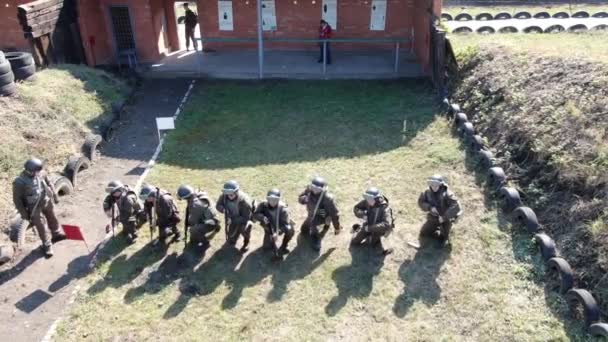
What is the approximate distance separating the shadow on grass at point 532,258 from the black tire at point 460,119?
2024 mm

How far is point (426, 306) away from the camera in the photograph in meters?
7.80

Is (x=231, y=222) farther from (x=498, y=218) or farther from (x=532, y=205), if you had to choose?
(x=532, y=205)

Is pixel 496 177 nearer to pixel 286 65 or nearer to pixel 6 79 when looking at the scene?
pixel 286 65

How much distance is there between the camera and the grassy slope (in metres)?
11.2

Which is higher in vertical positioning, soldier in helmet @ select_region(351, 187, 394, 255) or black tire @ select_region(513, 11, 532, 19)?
black tire @ select_region(513, 11, 532, 19)

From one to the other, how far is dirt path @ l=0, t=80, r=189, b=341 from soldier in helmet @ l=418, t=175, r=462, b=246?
6.37 metres

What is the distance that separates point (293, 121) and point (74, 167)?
609 cm

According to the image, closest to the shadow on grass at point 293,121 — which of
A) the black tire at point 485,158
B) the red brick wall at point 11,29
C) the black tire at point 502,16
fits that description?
the black tire at point 485,158

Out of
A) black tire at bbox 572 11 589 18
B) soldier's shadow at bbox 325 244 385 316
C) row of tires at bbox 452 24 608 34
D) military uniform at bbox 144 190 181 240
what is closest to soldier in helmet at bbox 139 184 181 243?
military uniform at bbox 144 190 181 240

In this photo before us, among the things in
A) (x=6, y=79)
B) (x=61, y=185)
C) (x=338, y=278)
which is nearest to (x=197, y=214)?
(x=338, y=278)

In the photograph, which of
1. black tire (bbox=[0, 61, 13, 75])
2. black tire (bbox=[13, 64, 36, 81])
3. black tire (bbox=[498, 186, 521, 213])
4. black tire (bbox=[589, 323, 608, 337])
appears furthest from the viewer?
black tire (bbox=[13, 64, 36, 81])

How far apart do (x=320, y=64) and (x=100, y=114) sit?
8082 mm

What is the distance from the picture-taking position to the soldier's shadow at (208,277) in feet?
26.2

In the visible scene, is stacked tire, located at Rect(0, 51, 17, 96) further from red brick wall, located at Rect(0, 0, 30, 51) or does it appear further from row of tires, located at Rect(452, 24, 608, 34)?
row of tires, located at Rect(452, 24, 608, 34)
